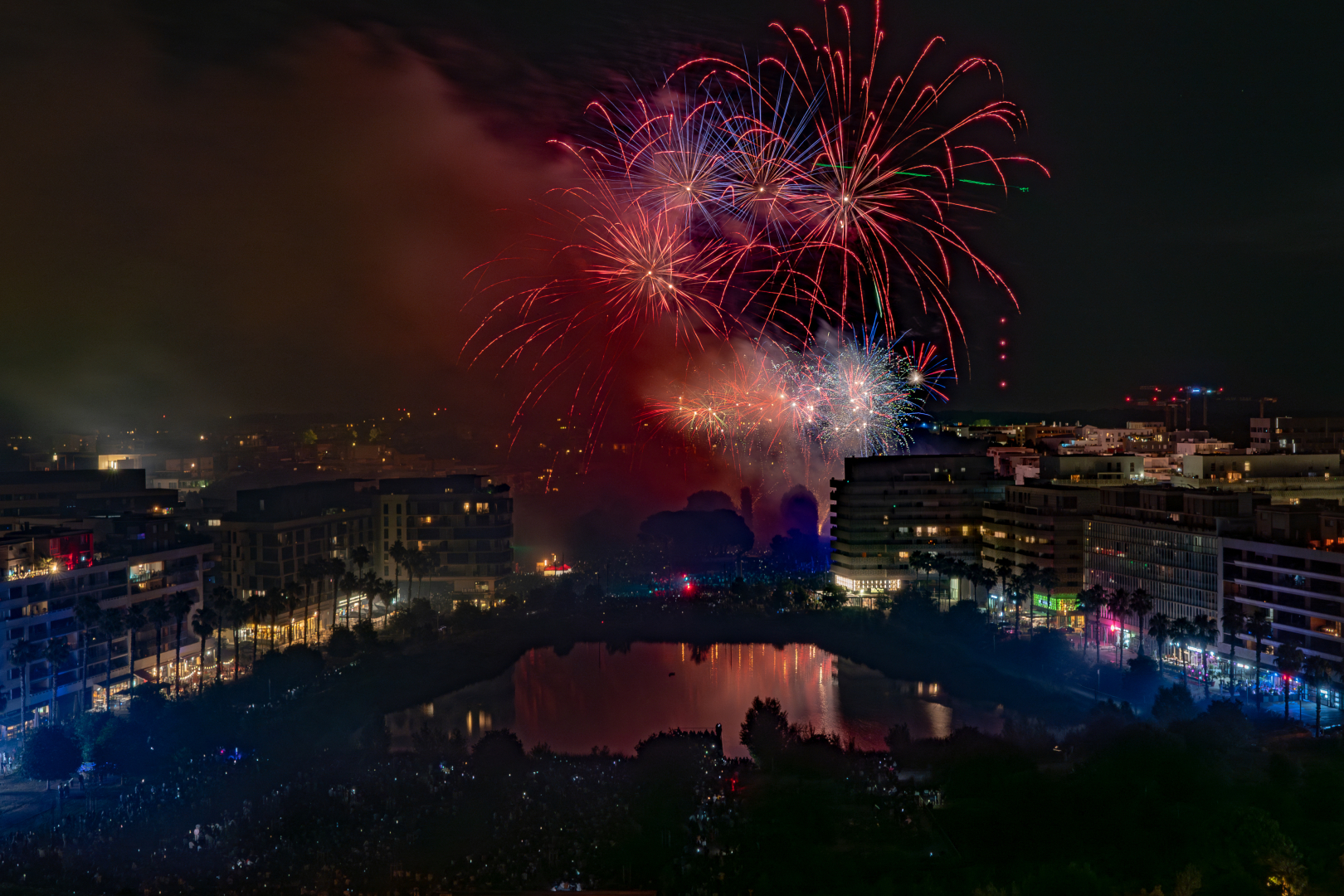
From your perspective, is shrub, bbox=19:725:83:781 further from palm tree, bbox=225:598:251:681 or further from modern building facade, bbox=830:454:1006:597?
modern building facade, bbox=830:454:1006:597

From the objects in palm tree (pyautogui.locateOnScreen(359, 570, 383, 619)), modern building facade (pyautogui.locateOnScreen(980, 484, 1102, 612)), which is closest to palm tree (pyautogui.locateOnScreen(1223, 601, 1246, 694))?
modern building facade (pyautogui.locateOnScreen(980, 484, 1102, 612))

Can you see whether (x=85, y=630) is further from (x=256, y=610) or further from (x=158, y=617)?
(x=256, y=610)

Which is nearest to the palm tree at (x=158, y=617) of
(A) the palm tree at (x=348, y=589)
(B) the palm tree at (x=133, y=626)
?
(B) the palm tree at (x=133, y=626)

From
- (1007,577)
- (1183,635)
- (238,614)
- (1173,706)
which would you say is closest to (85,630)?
(238,614)

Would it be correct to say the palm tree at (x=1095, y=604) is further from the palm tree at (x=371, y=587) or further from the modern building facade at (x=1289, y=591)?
the palm tree at (x=371, y=587)


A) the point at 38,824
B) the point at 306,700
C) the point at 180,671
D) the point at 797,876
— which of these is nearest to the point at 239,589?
the point at 180,671

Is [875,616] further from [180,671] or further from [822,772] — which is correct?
[180,671]
